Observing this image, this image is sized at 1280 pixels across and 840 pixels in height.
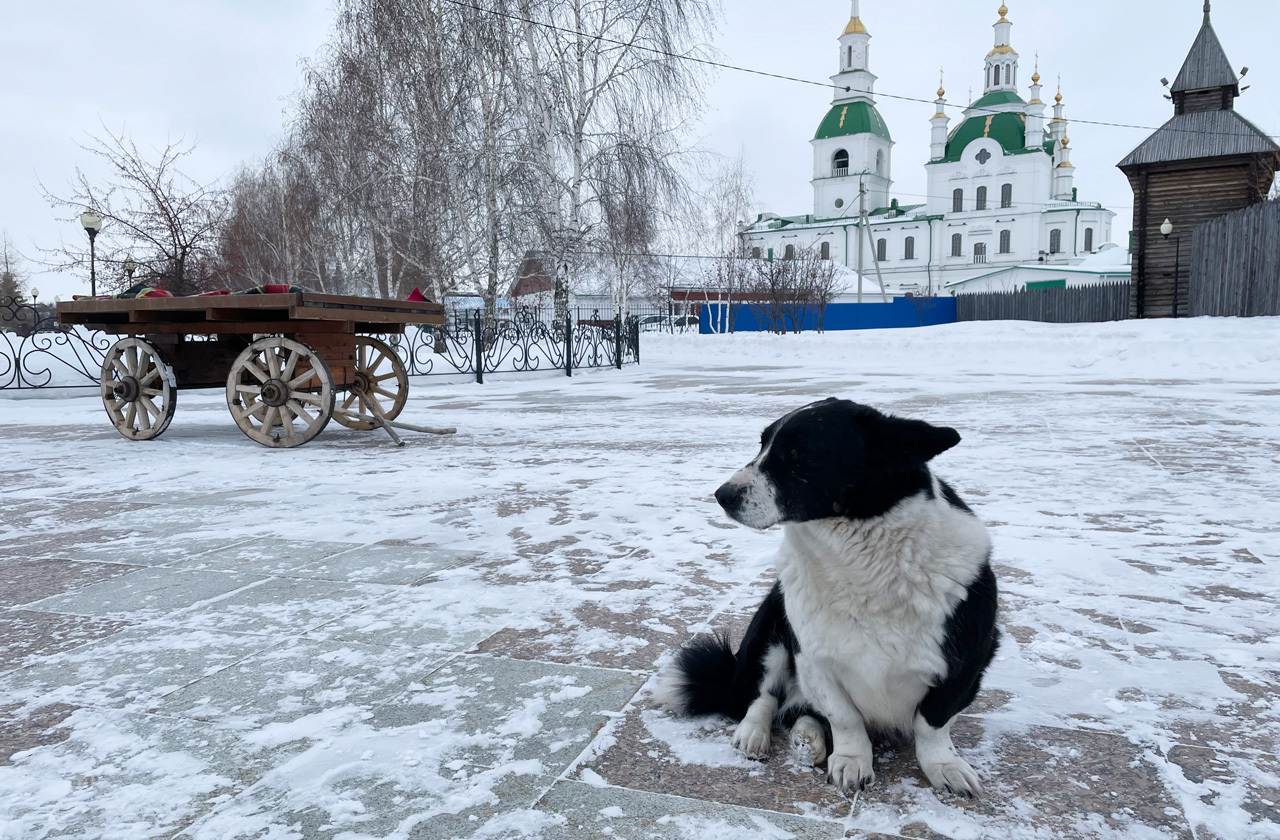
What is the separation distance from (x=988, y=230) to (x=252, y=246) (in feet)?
207

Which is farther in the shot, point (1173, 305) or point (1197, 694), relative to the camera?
point (1173, 305)

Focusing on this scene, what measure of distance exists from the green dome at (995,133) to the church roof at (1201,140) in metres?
51.0

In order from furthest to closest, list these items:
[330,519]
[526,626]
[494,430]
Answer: [494,430], [330,519], [526,626]

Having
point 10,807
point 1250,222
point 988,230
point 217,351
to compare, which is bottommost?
point 10,807

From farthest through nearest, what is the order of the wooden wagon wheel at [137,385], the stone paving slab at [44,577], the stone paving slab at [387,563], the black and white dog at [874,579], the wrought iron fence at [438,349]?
the wrought iron fence at [438,349]
the wooden wagon wheel at [137,385]
the stone paving slab at [387,563]
the stone paving slab at [44,577]
the black and white dog at [874,579]

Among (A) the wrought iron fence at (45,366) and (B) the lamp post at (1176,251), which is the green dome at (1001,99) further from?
(A) the wrought iron fence at (45,366)

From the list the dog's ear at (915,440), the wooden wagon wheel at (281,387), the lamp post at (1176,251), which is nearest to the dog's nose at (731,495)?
the dog's ear at (915,440)

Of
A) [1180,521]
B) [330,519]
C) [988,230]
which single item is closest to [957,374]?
[1180,521]

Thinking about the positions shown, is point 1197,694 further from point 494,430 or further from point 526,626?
point 494,430

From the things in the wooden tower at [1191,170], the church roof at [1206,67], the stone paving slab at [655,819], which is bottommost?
the stone paving slab at [655,819]

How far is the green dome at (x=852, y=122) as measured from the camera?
78.9 metres

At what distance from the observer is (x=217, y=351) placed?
738cm

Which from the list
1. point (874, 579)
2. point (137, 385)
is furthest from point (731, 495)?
point (137, 385)

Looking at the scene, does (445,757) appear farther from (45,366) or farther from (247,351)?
(45,366)
